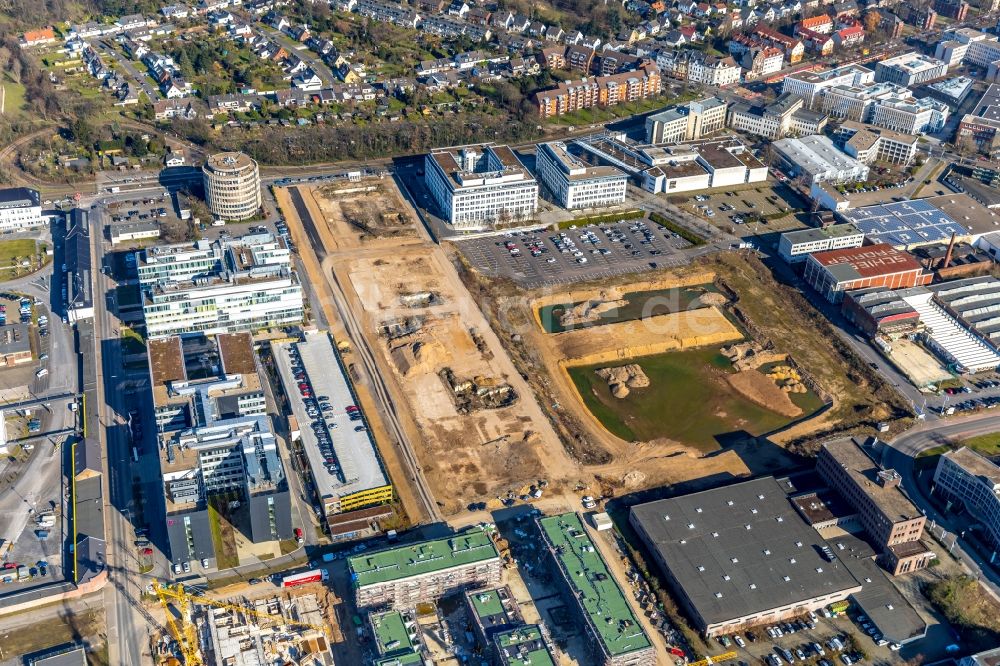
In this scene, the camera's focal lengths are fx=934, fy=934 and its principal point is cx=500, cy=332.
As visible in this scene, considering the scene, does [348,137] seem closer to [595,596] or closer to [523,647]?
[595,596]

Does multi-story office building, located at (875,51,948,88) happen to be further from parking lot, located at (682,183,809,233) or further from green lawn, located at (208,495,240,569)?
green lawn, located at (208,495,240,569)

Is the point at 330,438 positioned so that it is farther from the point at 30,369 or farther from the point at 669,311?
the point at 669,311

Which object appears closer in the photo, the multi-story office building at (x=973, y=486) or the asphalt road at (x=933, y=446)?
the asphalt road at (x=933, y=446)

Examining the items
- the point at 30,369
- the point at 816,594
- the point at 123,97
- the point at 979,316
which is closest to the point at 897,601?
the point at 816,594

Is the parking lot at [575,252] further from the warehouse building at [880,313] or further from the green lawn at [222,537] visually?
the green lawn at [222,537]

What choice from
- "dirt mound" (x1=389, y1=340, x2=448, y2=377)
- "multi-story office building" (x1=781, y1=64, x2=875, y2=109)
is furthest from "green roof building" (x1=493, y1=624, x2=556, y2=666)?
"multi-story office building" (x1=781, y1=64, x2=875, y2=109)

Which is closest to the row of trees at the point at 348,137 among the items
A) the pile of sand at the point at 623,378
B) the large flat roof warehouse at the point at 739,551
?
the pile of sand at the point at 623,378
